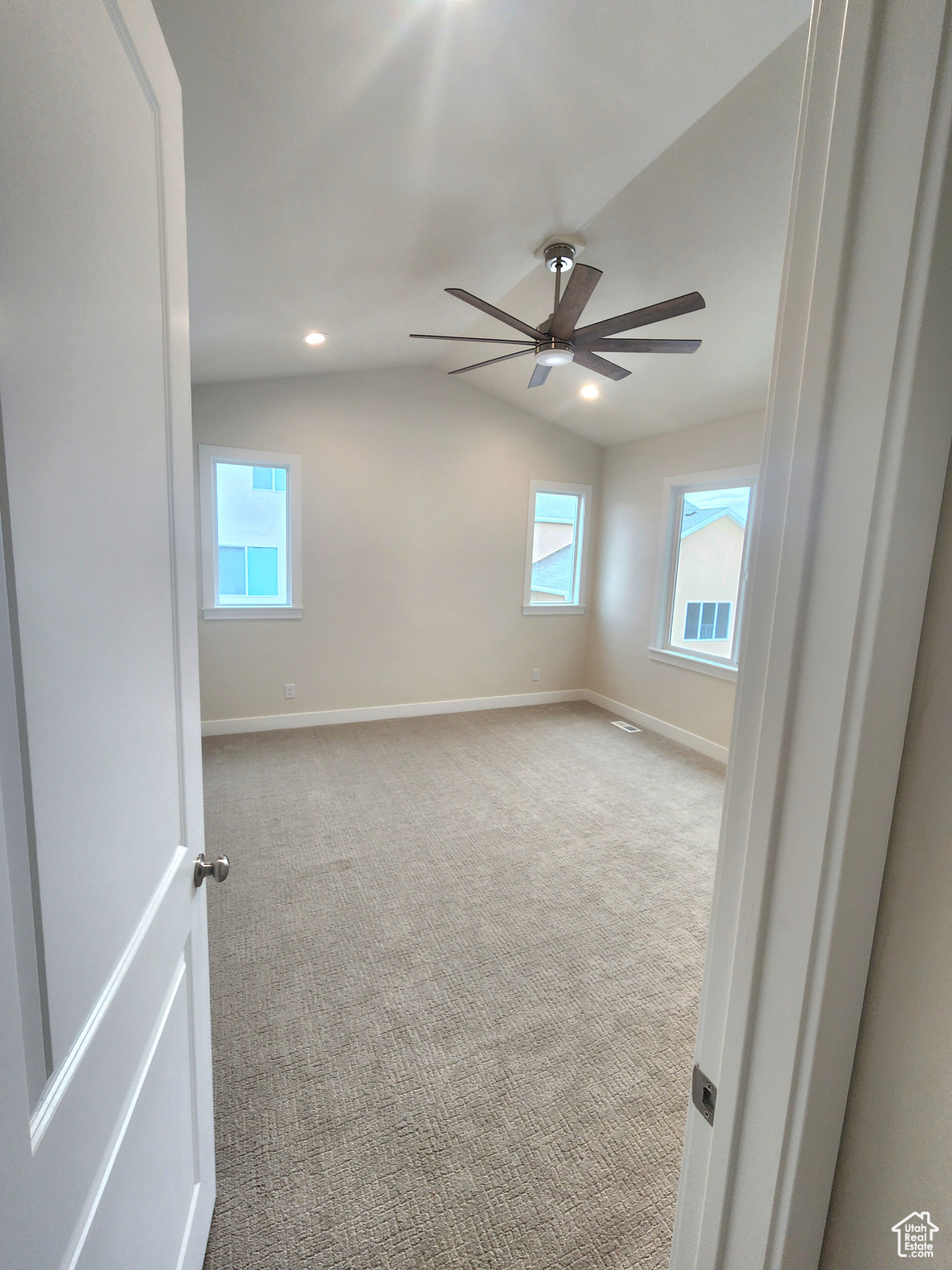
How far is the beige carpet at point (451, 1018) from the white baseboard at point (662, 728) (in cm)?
77

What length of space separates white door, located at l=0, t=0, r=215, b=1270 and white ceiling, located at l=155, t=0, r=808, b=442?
33.6 inches

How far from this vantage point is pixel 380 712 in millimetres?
4789

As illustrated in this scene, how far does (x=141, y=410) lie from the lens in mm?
729

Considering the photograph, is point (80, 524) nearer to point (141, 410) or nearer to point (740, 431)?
point (141, 410)

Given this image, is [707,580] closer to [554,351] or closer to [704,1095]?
[554,351]

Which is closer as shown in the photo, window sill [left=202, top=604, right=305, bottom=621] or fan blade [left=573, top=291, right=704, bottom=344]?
fan blade [left=573, top=291, right=704, bottom=344]

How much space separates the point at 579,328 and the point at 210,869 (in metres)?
2.60

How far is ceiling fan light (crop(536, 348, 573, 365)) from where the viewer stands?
2555 millimetres

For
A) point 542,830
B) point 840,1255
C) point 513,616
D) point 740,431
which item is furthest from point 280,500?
point 840,1255

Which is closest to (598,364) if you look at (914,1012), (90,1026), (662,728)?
(914,1012)

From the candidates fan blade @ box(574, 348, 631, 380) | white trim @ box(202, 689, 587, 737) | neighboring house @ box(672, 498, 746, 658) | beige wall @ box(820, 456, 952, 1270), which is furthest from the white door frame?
white trim @ box(202, 689, 587, 737)

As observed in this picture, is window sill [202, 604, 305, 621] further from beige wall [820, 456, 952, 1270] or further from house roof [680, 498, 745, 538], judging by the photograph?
beige wall [820, 456, 952, 1270]

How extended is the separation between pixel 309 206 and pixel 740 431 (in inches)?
123

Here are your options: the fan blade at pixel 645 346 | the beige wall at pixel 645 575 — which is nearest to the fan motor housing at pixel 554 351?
the fan blade at pixel 645 346
